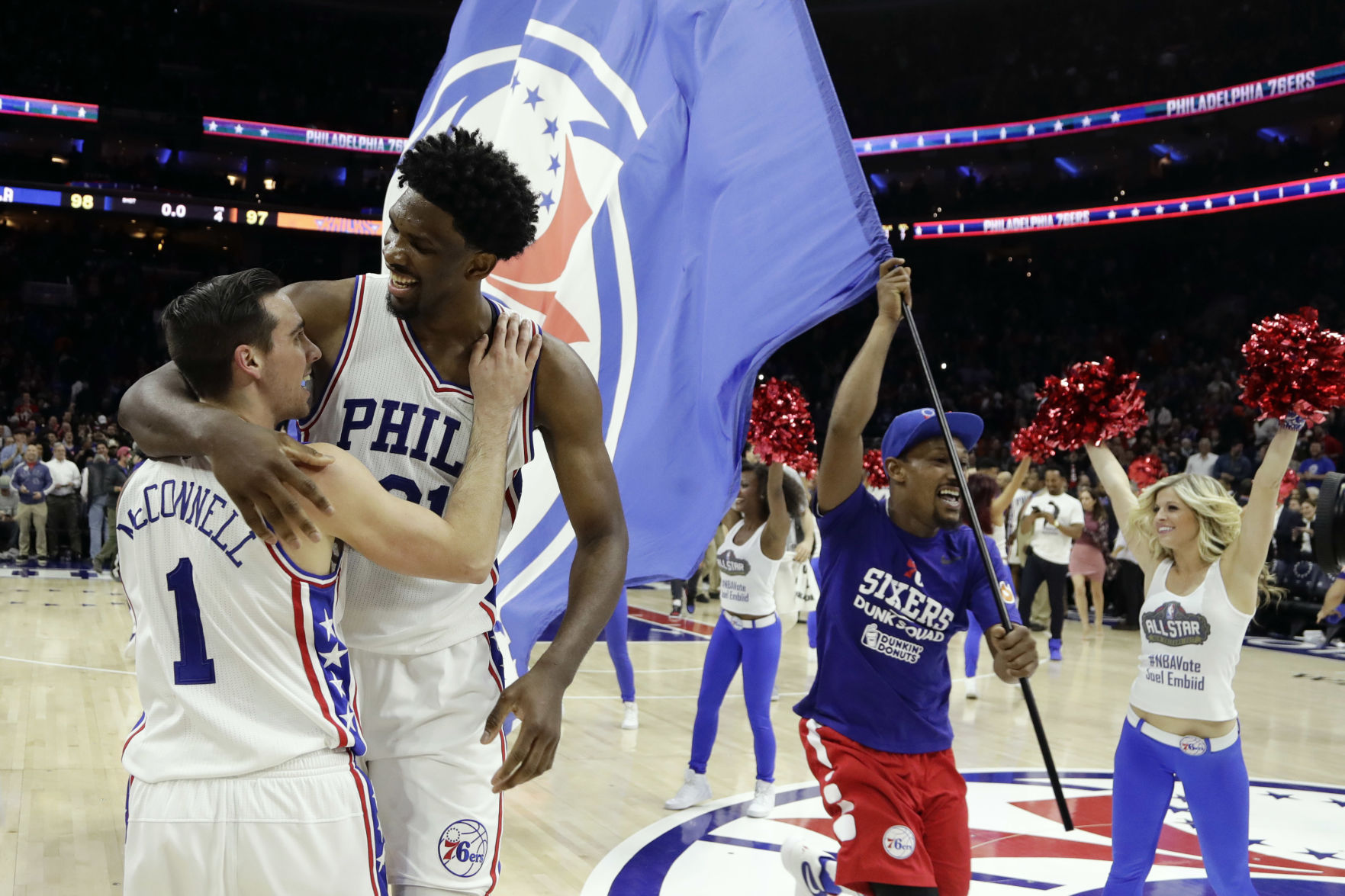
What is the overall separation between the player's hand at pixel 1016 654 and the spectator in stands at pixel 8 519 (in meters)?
15.6

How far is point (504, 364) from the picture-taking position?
2.11m

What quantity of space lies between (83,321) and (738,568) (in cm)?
2106

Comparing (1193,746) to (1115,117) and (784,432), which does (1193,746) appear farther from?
(1115,117)

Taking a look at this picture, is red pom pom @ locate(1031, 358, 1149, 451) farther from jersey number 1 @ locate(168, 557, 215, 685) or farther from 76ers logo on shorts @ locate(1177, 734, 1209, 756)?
jersey number 1 @ locate(168, 557, 215, 685)

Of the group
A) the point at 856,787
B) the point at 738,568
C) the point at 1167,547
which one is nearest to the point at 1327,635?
the point at 738,568

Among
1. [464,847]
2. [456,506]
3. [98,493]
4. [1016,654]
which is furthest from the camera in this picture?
[98,493]

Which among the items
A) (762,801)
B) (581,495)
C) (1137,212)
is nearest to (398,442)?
(581,495)

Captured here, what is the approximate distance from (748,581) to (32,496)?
41.3 ft

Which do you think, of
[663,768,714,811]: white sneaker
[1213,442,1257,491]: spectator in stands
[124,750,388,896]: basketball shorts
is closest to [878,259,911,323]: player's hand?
[124,750,388,896]: basketball shorts

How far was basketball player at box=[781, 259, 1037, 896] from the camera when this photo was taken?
3.18 metres

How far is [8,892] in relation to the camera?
14.1 ft

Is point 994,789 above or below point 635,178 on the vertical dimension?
below

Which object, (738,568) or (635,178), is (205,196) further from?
(635,178)

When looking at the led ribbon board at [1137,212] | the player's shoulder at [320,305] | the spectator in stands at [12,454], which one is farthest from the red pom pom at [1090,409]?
the led ribbon board at [1137,212]
